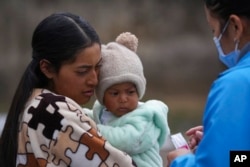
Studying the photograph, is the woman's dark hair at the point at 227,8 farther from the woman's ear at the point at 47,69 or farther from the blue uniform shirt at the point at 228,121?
the woman's ear at the point at 47,69

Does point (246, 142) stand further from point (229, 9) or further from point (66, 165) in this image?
point (66, 165)

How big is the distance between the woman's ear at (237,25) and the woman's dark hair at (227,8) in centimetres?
1

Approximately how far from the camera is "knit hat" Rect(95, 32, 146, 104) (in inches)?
121

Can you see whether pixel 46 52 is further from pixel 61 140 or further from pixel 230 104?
pixel 230 104

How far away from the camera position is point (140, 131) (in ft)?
10.1

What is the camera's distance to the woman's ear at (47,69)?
9.16 feet

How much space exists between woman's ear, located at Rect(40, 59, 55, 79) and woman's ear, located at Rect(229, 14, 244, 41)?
797 millimetres

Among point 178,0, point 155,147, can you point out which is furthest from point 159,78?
point 155,147

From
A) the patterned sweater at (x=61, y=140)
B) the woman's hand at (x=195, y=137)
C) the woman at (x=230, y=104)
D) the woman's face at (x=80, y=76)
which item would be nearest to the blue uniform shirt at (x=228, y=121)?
the woman at (x=230, y=104)

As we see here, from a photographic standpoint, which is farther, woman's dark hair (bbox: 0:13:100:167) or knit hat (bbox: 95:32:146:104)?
knit hat (bbox: 95:32:146:104)

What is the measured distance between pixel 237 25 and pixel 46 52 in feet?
2.65

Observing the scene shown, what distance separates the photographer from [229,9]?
7.49 ft

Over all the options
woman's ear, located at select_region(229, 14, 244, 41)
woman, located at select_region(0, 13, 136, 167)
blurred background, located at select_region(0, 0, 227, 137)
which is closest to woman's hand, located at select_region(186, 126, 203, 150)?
woman, located at select_region(0, 13, 136, 167)

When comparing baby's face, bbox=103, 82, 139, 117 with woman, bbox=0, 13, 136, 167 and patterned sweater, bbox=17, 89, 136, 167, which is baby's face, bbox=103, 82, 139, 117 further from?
patterned sweater, bbox=17, 89, 136, 167
